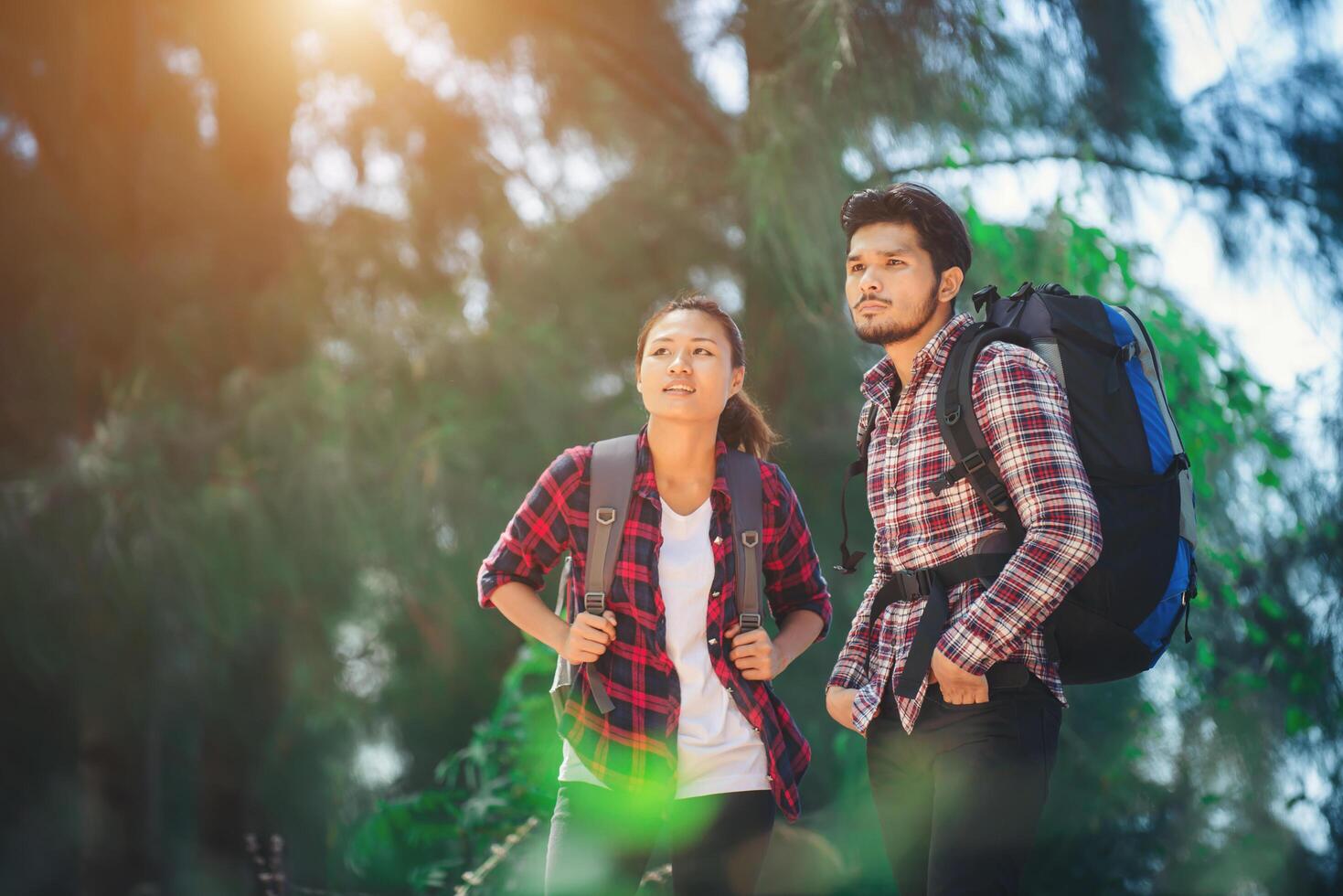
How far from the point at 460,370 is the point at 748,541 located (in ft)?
11.0

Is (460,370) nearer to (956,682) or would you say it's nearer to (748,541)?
(748,541)

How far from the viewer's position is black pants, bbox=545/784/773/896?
5.80 feet

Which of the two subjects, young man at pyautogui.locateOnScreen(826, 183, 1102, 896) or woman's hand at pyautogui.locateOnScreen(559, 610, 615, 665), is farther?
woman's hand at pyautogui.locateOnScreen(559, 610, 615, 665)

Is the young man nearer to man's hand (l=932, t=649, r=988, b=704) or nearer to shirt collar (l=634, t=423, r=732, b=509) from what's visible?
man's hand (l=932, t=649, r=988, b=704)

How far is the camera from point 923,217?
1.82 m

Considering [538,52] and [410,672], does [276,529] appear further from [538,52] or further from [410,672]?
[538,52]

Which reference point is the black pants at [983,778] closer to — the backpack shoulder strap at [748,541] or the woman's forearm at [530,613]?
the backpack shoulder strap at [748,541]

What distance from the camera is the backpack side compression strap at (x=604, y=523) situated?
71.4 inches

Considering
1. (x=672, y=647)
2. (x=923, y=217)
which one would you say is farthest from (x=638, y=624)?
(x=923, y=217)

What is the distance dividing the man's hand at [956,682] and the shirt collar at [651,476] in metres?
0.48

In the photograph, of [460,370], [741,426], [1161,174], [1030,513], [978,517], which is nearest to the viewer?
[1030,513]

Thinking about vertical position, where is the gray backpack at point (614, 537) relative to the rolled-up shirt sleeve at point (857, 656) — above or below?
above

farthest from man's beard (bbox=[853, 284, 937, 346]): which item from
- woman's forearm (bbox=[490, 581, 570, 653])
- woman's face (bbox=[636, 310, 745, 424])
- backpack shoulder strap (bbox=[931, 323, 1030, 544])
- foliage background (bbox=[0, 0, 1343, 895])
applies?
foliage background (bbox=[0, 0, 1343, 895])

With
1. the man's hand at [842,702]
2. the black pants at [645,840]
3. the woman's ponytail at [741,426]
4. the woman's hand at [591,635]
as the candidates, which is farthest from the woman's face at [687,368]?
the black pants at [645,840]
